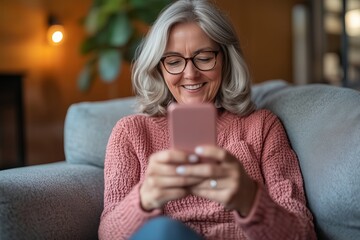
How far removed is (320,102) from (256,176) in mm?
265

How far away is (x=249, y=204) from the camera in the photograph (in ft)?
2.97

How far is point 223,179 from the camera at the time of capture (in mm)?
875

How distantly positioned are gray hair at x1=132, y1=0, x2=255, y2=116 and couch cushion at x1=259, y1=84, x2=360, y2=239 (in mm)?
140

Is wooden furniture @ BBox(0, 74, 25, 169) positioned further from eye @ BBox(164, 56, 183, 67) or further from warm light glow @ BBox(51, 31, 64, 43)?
eye @ BBox(164, 56, 183, 67)

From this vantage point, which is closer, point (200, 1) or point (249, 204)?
point (249, 204)

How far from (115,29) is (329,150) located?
1.83 metres

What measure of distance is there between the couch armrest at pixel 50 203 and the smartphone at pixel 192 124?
402 millimetres

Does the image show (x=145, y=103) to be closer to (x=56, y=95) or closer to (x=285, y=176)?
(x=285, y=176)

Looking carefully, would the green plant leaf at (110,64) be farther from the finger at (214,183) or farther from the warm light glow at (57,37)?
the finger at (214,183)

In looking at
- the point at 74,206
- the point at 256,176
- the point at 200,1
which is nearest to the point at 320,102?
the point at 256,176

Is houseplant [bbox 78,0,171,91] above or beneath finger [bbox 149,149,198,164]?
above

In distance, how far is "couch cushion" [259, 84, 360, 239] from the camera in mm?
1036

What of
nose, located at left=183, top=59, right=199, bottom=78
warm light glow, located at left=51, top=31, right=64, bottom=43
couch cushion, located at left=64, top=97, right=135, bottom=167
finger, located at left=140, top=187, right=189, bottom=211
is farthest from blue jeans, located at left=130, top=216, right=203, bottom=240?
warm light glow, located at left=51, top=31, right=64, bottom=43

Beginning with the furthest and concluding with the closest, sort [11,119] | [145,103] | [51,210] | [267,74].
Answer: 1. [267,74]
2. [11,119]
3. [145,103]
4. [51,210]
